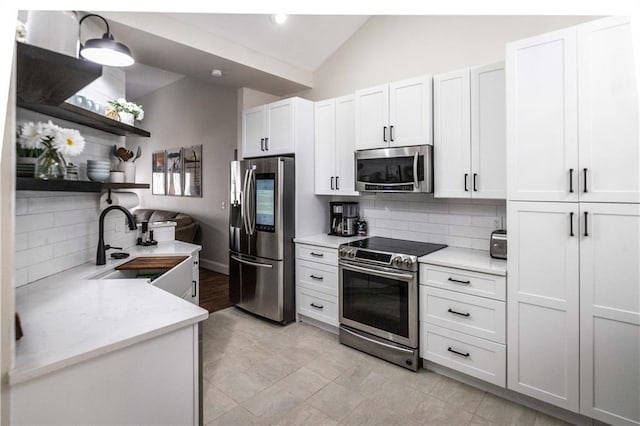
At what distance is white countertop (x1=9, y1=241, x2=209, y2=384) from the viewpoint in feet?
3.21

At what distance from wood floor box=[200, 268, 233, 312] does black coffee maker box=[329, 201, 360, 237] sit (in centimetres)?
157

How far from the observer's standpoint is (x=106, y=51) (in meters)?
1.93

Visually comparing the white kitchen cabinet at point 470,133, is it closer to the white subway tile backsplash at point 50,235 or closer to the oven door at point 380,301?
the oven door at point 380,301

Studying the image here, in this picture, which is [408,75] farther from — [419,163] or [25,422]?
[25,422]

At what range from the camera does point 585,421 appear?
1.92 m

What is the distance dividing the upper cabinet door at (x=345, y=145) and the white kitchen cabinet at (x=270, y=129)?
45 centimetres

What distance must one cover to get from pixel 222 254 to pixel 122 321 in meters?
4.20

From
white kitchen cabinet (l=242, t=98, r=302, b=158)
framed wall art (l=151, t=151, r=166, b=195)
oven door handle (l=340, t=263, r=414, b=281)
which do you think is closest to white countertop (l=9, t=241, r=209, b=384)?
oven door handle (l=340, t=263, r=414, b=281)

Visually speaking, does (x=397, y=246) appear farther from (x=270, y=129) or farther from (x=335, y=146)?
(x=270, y=129)

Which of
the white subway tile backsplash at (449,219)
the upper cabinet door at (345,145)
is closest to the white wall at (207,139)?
the upper cabinet door at (345,145)

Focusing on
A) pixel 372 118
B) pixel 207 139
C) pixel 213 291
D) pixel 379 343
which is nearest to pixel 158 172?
pixel 207 139

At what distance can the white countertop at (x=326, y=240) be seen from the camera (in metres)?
3.13

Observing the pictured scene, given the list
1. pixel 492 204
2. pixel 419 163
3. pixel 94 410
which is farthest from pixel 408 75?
pixel 94 410

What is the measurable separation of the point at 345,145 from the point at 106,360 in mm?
→ 2734
